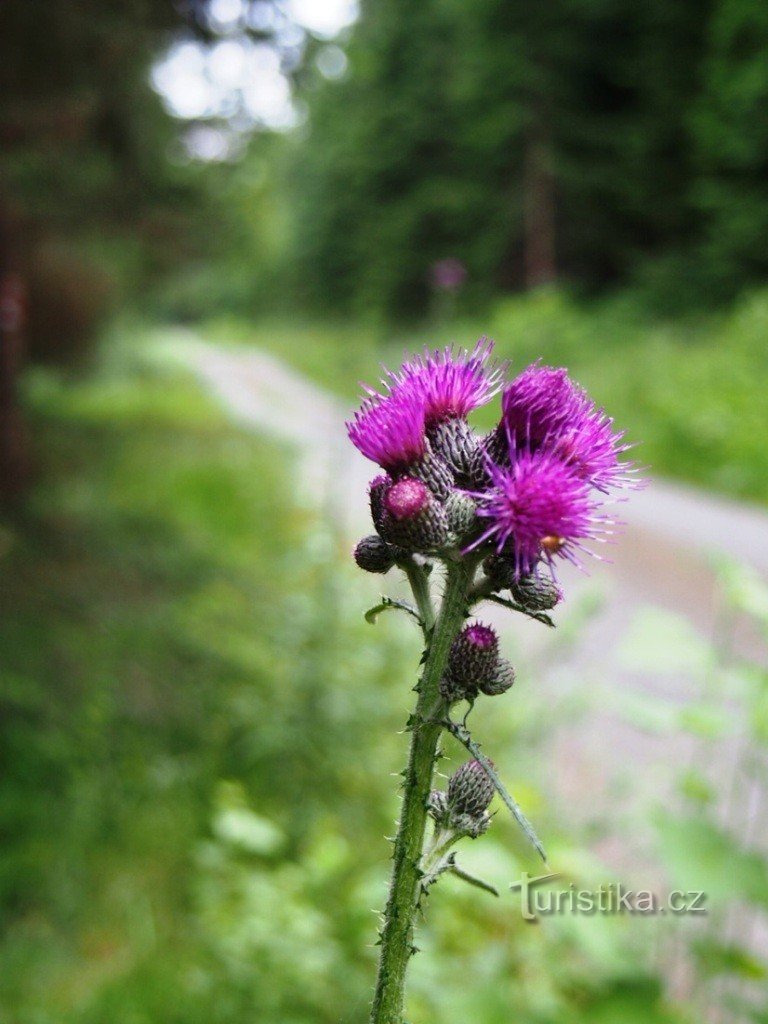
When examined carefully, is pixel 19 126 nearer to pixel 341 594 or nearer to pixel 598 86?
pixel 341 594

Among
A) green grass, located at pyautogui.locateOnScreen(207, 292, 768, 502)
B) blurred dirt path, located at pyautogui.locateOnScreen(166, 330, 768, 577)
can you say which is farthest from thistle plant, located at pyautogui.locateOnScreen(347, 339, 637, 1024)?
green grass, located at pyautogui.locateOnScreen(207, 292, 768, 502)

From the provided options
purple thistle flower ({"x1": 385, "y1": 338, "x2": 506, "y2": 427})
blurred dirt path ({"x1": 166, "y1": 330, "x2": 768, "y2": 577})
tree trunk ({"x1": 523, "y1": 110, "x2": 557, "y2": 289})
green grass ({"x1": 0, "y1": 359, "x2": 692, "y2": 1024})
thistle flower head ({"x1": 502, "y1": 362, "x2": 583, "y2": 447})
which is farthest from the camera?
tree trunk ({"x1": 523, "y1": 110, "x2": 557, "y2": 289})

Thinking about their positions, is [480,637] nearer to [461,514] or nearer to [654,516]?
[461,514]

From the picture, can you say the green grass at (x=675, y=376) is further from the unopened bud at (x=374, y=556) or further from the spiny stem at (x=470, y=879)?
the spiny stem at (x=470, y=879)

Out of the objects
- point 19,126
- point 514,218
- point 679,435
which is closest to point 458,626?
point 19,126

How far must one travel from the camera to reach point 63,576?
498 cm

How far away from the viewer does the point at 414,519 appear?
35.9 inches

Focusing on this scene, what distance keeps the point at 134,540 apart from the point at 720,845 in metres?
4.37

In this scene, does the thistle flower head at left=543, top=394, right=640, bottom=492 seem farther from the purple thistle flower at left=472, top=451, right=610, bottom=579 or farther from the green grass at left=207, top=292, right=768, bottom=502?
the green grass at left=207, top=292, right=768, bottom=502

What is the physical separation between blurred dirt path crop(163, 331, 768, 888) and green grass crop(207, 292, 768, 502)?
630 millimetres

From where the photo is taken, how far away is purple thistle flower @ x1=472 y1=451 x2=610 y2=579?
35.5 inches

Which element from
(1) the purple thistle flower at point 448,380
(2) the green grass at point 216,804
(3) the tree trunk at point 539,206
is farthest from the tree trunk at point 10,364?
(3) the tree trunk at point 539,206

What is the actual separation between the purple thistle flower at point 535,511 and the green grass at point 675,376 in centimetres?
665

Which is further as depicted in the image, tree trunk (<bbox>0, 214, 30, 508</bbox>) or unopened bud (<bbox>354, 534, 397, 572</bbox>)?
tree trunk (<bbox>0, 214, 30, 508</bbox>)
